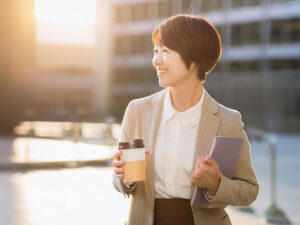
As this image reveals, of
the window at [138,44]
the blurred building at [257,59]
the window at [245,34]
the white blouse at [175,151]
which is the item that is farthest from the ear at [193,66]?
the window at [138,44]

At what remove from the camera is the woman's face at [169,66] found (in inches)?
97.0

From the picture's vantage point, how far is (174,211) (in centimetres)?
247

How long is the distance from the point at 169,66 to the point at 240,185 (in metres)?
0.56

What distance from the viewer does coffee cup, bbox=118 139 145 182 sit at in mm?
2324

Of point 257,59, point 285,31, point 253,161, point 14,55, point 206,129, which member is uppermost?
point 206,129

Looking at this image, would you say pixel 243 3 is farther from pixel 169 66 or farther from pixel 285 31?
pixel 169 66

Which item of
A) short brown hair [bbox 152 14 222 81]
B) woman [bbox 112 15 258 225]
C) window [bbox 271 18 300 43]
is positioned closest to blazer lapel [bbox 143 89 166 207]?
woman [bbox 112 15 258 225]

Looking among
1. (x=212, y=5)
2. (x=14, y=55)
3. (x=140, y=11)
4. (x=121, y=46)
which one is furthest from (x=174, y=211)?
(x=121, y=46)

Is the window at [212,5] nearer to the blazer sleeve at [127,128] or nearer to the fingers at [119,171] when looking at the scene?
the blazer sleeve at [127,128]

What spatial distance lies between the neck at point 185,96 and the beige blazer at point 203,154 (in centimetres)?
5

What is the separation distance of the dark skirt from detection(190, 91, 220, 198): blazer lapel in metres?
0.08

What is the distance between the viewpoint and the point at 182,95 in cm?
256

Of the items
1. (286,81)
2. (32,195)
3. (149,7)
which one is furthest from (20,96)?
(149,7)

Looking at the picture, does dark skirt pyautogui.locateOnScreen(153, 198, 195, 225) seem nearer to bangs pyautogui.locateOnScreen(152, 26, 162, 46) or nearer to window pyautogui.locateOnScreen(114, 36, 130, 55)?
bangs pyautogui.locateOnScreen(152, 26, 162, 46)
